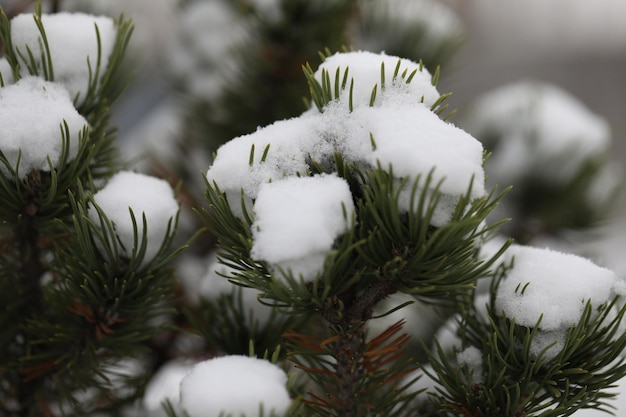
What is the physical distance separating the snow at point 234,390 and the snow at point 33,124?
17 centimetres

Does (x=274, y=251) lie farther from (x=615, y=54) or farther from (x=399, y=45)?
(x=615, y=54)

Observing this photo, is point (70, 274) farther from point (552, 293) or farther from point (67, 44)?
point (552, 293)

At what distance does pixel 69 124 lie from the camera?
376 millimetres

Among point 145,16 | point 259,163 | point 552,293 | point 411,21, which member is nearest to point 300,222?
point 259,163

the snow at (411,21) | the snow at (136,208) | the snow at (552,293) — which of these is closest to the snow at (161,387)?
the snow at (136,208)

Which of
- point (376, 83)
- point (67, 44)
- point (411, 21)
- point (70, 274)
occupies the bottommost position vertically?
point (70, 274)

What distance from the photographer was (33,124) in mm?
364

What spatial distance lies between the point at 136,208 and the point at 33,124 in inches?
3.2

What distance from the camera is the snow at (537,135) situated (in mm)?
755

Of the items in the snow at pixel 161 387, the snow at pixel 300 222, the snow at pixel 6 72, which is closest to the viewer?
the snow at pixel 300 222

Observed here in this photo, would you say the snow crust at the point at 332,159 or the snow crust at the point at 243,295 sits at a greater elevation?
the snow crust at the point at 332,159

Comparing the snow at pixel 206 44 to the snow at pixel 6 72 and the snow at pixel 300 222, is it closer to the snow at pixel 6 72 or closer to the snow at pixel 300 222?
the snow at pixel 6 72

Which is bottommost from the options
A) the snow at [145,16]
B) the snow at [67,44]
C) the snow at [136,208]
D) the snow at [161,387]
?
the snow at [161,387]

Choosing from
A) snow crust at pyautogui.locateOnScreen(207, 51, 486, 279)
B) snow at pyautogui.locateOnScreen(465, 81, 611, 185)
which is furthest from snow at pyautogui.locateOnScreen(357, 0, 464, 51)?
snow crust at pyautogui.locateOnScreen(207, 51, 486, 279)
